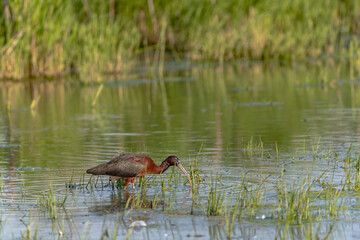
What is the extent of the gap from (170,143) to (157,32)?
1714 cm

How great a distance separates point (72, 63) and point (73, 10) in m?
1.59

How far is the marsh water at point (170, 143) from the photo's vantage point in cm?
662

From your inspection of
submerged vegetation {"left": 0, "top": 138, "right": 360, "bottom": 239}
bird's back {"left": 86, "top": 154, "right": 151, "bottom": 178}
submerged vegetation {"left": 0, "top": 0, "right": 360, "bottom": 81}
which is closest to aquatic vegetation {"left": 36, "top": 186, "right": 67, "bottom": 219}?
submerged vegetation {"left": 0, "top": 138, "right": 360, "bottom": 239}

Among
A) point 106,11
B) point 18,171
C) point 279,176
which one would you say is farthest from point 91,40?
point 279,176

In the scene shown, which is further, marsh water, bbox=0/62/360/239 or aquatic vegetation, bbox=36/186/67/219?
aquatic vegetation, bbox=36/186/67/219

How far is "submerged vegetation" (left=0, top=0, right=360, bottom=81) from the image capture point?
2064cm

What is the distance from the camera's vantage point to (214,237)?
20.3ft

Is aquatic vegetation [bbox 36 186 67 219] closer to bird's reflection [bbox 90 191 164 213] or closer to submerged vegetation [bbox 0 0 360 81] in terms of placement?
bird's reflection [bbox 90 191 164 213]

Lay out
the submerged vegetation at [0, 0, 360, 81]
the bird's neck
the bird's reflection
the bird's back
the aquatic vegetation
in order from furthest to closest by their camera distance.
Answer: the submerged vegetation at [0, 0, 360, 81] < the bird's neck < the bird's back < the bird's reflection < the aquatic vegetation

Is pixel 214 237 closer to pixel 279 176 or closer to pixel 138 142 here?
pixel 279 176

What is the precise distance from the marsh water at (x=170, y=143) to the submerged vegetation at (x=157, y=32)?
28.3 inches

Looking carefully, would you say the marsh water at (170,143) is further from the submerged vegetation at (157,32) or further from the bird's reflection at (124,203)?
the submerged vegetation at (157,32)

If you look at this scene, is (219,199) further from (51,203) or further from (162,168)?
(51,203)

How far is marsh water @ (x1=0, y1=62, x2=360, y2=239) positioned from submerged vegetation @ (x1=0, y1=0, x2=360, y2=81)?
2.36 feet
